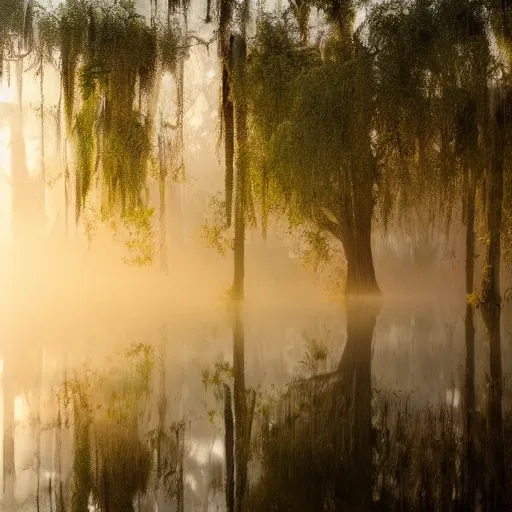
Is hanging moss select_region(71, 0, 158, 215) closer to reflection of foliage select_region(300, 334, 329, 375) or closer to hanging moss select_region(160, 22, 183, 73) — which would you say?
hanging moss select_region(160, 22, 183, 73)

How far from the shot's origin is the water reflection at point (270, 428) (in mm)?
3256

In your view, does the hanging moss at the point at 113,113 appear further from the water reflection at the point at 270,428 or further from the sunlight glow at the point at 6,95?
the sunlight glow at the point at 6,95

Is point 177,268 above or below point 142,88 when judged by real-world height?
below

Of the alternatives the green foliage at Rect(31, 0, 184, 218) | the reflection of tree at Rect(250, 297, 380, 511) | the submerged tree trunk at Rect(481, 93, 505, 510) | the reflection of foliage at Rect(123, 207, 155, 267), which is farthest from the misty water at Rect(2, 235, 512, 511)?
the green foliage at Rect(31, 0, 184, 218)

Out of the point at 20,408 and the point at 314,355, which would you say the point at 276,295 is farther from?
the point at 20,408

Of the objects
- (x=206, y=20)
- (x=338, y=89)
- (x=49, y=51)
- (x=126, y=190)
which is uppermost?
(x=206, y=20)

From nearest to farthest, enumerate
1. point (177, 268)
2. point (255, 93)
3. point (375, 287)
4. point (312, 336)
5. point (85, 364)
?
point (85, 364)
point (312, 336)
point (255, 93)
point (375, 287)
point (177, 268)

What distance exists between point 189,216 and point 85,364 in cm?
2329

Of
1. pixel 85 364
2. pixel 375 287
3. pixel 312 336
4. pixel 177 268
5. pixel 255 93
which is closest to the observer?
pixel 85 364

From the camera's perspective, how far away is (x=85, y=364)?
6.79 meters

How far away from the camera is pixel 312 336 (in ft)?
29.4

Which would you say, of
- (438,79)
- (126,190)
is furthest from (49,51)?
(438,79)

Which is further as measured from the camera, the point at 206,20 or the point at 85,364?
the point at 206,20

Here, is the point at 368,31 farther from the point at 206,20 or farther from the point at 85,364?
the point at 85,364
